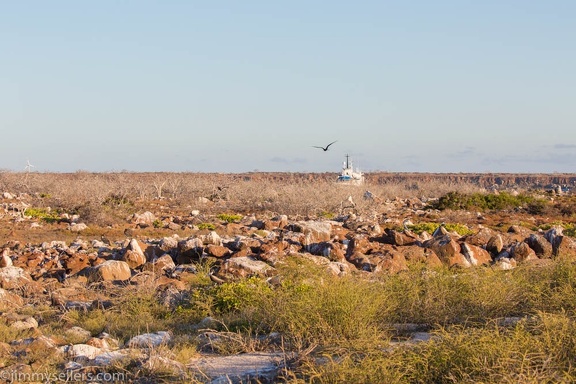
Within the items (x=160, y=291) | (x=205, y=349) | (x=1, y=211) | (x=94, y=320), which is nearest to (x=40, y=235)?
(x=1, y=211)

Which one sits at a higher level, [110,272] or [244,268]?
[244,268]

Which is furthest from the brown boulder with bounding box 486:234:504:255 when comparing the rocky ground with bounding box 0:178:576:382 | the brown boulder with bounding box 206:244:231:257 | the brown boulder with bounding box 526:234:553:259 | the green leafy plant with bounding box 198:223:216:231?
the green leafy plant with bounding box 198:223:216:231

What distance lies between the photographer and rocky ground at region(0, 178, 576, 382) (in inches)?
263

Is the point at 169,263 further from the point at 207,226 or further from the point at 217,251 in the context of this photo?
the point at 207,226

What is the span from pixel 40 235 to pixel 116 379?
12.9 metres

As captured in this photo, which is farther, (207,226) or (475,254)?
(207,226)

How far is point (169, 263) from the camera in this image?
40.3 ft

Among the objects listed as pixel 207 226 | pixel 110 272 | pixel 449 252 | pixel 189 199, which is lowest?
pixel 110 272

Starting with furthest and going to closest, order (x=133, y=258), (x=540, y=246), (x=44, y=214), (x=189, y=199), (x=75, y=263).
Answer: (x=189, y=199), (x=44, y=214), (x=540, y=246), (x=133, y=258), (x=75, y=263)

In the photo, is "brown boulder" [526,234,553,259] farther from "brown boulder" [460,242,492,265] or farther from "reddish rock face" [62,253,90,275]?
"reddish rock face" [62,253,90,275]

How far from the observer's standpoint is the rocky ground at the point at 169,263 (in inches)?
263

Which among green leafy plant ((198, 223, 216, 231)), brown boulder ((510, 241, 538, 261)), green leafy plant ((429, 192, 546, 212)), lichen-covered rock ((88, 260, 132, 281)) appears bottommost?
lichen-covered rock ((88, 260, 132, 281))

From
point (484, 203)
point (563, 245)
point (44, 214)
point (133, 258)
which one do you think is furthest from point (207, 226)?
point (484, 203)

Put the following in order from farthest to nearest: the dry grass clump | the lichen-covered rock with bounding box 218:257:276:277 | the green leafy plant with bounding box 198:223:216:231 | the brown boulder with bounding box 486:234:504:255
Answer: the dry grass clump → the green leafy plant with bounding box 198:223:216:231 → the brown boulder with bounding box 486:234:504:255 → the lichen-covered rock with bounding box 218:257:276:277
